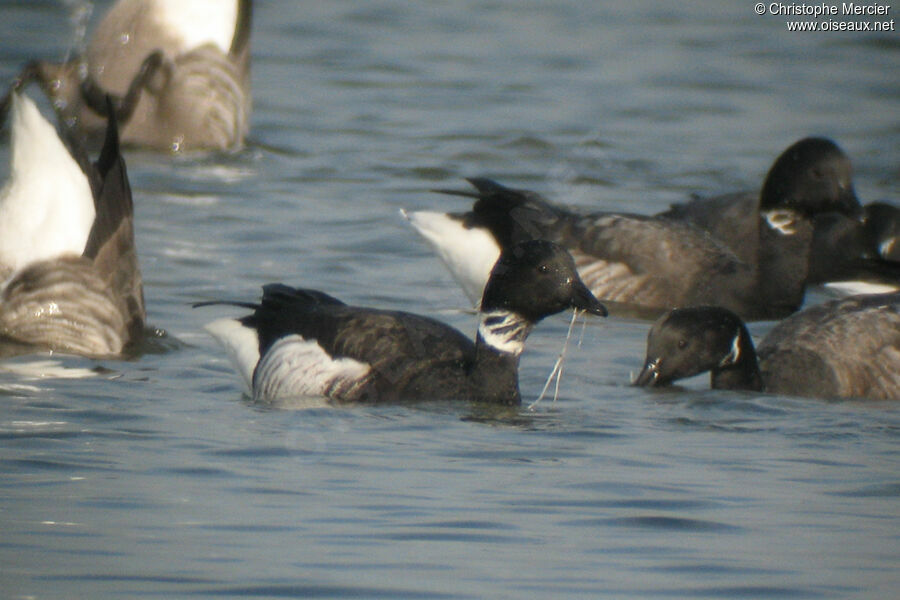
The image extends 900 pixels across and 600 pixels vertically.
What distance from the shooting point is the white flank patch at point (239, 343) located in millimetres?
8781

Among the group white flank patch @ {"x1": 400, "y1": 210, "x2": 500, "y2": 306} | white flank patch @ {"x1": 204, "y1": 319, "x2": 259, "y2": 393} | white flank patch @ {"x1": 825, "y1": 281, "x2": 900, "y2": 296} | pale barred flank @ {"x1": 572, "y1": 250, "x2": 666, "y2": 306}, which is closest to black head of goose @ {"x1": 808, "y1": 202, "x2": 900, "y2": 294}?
white flank patch @ {"x1": 825, "y1": 281, "x2": 900, "y2": 296}

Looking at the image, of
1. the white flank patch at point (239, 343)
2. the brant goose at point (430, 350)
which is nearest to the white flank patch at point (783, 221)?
the brant goose at point (430, 350)

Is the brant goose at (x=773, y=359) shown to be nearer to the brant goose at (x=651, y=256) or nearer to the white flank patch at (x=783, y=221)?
the brant goose at (x=651, y=256)

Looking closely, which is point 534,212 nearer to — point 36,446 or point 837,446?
point 837,446

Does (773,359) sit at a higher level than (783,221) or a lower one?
lower

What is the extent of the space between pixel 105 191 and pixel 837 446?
14.1ft

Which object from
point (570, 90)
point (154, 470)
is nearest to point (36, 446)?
point (154, 470)

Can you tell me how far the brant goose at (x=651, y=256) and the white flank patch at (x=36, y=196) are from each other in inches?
133

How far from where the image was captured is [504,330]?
8.33 meters

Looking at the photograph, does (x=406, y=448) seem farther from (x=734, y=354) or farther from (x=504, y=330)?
(x=734, y=354)

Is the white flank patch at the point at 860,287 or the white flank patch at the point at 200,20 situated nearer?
the white flank patch at the point at 860,287

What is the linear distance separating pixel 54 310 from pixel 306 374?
5.74 feet

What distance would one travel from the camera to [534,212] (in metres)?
11.9

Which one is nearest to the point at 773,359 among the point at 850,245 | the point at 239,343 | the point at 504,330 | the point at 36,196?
the point at 504,330
